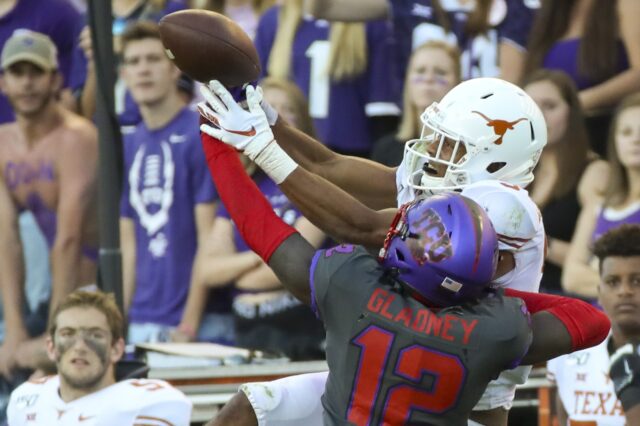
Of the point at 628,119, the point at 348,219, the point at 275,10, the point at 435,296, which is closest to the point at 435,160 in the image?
the point at 348,219

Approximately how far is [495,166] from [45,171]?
150 inches

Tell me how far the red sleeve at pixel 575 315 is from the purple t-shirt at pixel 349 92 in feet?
10.5

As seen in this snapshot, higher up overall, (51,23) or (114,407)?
(51,23)

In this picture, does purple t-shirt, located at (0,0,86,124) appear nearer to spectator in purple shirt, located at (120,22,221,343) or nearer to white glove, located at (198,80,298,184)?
spectator in purple shirt, located at (120,22,221,343)

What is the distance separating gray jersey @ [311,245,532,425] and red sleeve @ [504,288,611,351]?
157 millimetres

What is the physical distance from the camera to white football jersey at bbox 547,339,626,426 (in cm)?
571

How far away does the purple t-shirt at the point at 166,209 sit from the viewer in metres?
6.90

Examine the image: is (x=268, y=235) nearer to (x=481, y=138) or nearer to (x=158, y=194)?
(x=481, y=138)

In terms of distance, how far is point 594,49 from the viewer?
6496 mm

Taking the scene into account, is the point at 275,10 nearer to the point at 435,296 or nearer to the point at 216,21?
the point at 216,21

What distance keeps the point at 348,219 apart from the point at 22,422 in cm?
217

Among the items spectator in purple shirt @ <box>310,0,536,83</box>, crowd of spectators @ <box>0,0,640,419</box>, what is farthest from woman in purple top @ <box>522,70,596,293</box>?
spectator in purple shirt @ <box>310,0,536,83</box>

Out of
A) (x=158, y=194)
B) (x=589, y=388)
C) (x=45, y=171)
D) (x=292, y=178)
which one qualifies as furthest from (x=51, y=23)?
(x=292, y=178)

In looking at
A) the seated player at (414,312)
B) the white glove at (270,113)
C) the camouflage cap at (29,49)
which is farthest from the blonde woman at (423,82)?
the seated player at (414,312)
